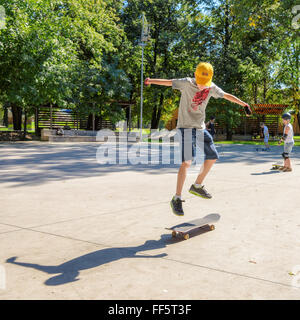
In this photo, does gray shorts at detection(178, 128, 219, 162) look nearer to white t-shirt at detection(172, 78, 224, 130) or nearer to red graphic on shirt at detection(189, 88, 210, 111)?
white t-shirt at detection(172, 78, 224, 130)

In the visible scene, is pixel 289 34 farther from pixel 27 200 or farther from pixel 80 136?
pixel 27 200

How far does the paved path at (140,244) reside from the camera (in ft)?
9.95

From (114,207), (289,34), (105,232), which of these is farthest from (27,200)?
(289,34)

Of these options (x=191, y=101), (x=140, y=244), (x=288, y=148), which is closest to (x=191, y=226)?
(x=140, y=244)

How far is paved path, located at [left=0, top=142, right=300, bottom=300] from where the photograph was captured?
3031 millimetres

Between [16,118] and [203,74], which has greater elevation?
[16,118]

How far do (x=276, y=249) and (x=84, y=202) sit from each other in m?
3.42

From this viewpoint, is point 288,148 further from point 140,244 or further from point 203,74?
point 140,244

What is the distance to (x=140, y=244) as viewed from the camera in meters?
4.25

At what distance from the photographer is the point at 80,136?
29.7m

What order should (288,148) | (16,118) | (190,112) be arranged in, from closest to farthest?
1. (190,112)
2. (288,148)
3. (16,118)

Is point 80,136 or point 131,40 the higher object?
point 131,40

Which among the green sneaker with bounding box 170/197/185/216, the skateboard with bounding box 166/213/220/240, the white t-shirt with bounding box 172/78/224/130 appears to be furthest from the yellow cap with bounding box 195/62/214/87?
the skateboard with bounding box 166/213/220/240
